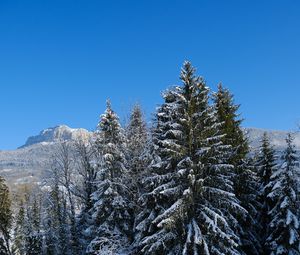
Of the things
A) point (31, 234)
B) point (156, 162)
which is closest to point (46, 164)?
point (31, 234)

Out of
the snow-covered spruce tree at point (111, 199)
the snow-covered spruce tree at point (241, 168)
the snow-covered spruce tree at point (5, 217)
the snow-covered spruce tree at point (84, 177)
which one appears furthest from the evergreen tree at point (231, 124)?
the snow-covered spruce tree at point (5, 217)

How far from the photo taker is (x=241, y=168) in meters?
29.9

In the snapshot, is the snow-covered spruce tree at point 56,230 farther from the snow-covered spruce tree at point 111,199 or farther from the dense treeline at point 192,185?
the snow-covered spruce tree at point 111,199

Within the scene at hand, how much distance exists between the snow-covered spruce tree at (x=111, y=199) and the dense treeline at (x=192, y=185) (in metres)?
0.08

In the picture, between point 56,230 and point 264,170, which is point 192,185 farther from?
point 56,230

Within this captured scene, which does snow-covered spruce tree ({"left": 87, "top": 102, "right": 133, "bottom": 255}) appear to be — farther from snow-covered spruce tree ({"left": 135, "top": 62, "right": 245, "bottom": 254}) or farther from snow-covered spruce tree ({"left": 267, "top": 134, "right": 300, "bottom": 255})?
snow-covered spruce tree ({"left": 267, "top": 134, "right": 300, "bottom": 255})

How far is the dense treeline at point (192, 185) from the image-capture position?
23.4 meters

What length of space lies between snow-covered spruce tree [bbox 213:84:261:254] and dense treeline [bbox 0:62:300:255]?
0.07 meters

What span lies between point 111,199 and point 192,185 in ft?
34.4

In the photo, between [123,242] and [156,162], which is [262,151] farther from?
[123,242]

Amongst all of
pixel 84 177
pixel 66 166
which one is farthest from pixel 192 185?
pixel 66 166

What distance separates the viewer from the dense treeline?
76.7ft

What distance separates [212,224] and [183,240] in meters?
2.26

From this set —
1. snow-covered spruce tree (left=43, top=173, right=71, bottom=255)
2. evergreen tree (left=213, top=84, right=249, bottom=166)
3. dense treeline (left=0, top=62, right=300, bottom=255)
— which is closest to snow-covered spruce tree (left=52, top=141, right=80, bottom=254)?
snow-covered spruce tree (left=43, top=173, right=71, bottom=255)
